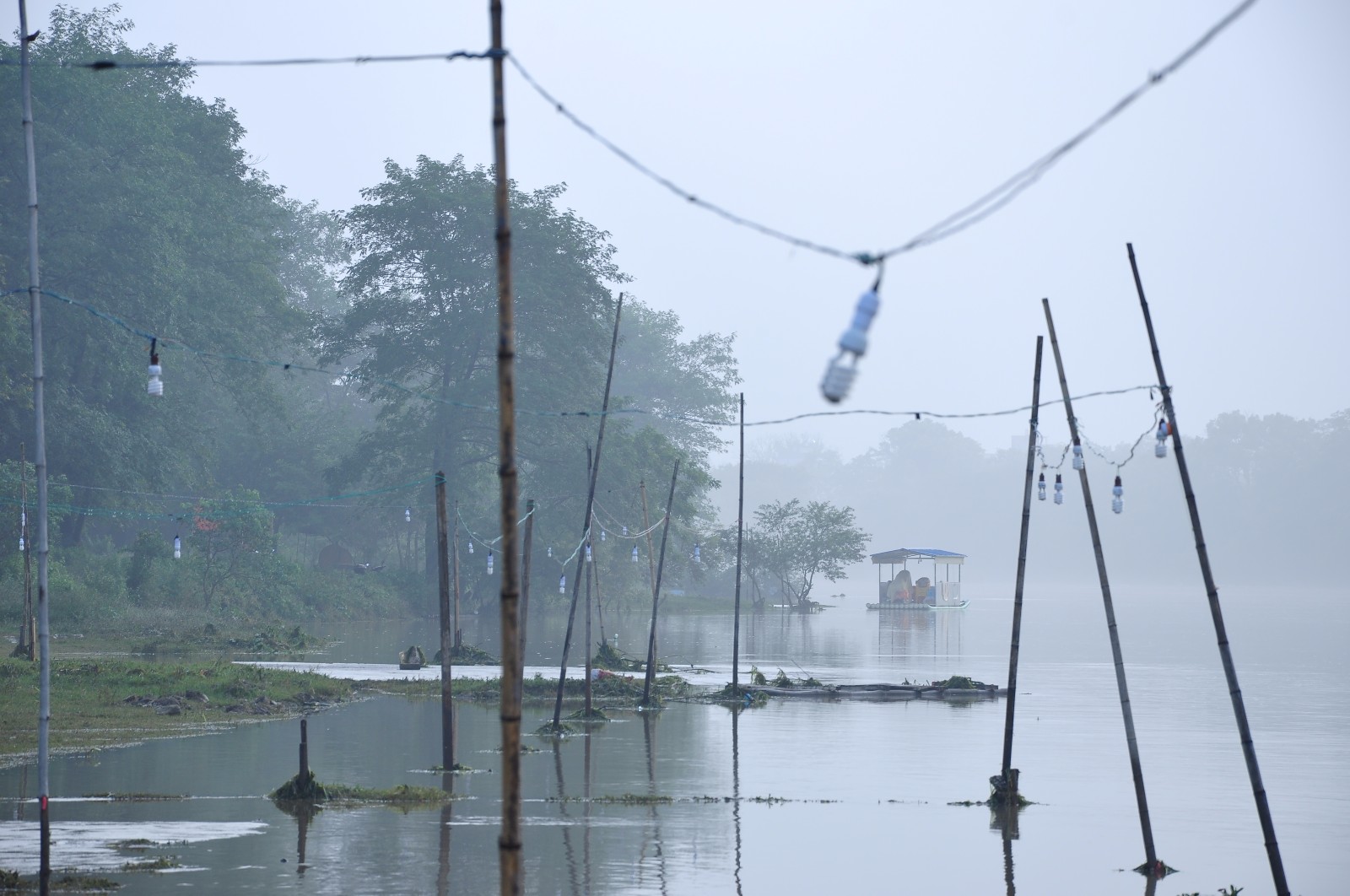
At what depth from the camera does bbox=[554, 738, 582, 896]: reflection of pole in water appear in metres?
19.1

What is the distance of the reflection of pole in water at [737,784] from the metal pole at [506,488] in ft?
29.4

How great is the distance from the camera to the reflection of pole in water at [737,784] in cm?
2069

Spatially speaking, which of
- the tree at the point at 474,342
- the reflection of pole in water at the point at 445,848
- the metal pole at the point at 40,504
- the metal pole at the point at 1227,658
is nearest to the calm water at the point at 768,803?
the reflection of pole in water at the point at 445,848

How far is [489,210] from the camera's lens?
3196 inches

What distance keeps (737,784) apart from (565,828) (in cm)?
586

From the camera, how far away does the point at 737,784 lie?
2781cm

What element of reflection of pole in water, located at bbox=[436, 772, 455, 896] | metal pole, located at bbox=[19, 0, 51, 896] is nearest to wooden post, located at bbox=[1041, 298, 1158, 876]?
reflection of pole in water, located at bbox=[436, 772, 455, 896]

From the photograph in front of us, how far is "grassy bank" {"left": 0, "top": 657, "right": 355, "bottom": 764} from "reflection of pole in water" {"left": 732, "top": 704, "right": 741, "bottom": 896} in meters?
10.4

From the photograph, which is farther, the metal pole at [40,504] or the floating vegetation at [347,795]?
the floating vegetation at [347,795]

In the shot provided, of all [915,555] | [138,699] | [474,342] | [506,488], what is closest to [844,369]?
[506,488]

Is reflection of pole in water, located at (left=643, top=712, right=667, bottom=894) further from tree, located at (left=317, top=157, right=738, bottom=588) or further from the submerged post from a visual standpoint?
tree, located at (left=317, top=157, right=738, bottom=588)

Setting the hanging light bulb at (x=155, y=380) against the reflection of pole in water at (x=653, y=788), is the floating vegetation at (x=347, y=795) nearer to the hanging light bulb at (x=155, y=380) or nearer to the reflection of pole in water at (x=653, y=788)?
the reflection of pole in water at (x=653, y=788)

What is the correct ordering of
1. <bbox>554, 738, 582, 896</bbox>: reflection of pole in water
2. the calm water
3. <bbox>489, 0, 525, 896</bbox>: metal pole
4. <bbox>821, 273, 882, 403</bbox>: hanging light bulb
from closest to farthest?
<bbox>821, 273, 882, 403</bbox>: hanging light bulb, <bbox>489, 0, 525, 896</bbox>: metal pole, <bbox>554, 738, 582, 896</bbox>: reflection of pole in water, the calm water

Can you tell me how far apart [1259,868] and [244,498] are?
56545 millimetres
